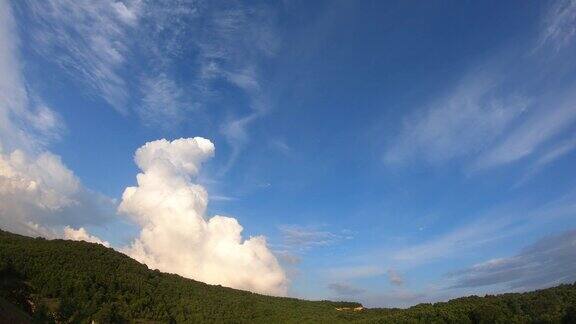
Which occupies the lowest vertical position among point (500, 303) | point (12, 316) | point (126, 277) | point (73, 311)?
point (12, 316)

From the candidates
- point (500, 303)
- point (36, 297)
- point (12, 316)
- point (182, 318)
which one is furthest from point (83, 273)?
point (500, 303)

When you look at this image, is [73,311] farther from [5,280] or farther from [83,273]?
[83,273]

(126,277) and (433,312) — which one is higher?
(126,277)

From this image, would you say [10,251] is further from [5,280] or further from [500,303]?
[500,303]

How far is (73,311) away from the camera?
133 metres

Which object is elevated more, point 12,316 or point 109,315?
point 109,315

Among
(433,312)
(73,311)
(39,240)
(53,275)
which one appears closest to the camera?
(73,311)

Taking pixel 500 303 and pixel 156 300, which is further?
pixel 156 300

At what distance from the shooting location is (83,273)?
171125 millimetres

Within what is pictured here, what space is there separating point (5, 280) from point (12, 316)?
69.6 m

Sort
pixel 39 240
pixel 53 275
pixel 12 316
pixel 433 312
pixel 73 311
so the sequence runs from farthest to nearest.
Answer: pixel 39 240
pixel 433 312
pixel 53 275
pixel 73 311
pixel 12 316

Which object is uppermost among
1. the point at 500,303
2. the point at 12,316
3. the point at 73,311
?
the point at 500,303

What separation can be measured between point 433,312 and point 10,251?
476ft

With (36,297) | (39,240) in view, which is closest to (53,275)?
(36,297)
